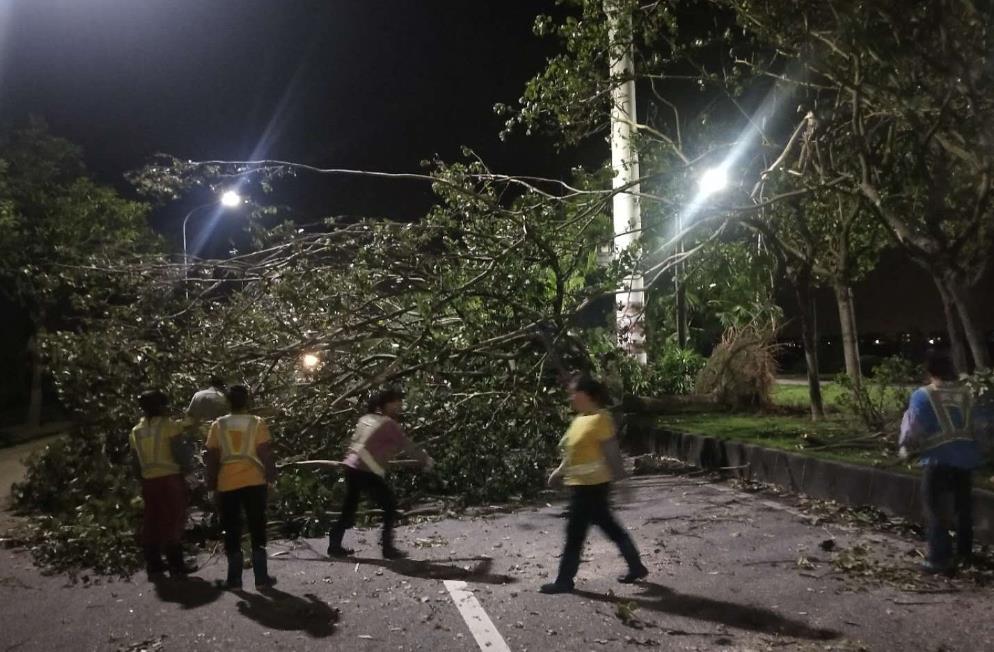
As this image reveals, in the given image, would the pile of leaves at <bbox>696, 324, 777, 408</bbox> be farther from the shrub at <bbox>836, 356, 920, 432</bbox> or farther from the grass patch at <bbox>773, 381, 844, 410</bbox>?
the shrub at <bbox>836, 356, 920, 432</bbox>

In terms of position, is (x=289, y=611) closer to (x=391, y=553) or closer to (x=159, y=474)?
(x=391, y=553)

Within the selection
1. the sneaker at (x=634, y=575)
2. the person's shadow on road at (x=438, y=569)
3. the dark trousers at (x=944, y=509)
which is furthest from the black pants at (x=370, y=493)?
the dark trousers at (x=944, y=509)

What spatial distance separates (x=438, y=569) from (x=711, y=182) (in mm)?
6539

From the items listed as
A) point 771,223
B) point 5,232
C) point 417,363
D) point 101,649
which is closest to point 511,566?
point 101,649

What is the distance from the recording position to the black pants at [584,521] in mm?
5641

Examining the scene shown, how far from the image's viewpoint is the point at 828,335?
36.8 meters

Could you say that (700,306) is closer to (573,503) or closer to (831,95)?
(831,95)

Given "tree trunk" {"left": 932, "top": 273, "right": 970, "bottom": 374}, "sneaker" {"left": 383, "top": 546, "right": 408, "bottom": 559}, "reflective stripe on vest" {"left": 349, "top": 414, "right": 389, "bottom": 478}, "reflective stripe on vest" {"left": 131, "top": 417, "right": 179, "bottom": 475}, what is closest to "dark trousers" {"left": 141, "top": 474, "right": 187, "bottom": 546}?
"reflective stripe on vest" {"left": 131, "top": 417, "right": 179, "bottom": 475}

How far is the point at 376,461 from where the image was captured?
6.92 meters

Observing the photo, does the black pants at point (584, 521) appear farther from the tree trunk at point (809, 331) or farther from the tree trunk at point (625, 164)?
the tree trunk at point (809, 331)

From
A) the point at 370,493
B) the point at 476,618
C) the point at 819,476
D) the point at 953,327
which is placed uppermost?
the point at 953,327

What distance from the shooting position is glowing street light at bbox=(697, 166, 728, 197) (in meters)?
10.8

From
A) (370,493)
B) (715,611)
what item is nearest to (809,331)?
(370,493)

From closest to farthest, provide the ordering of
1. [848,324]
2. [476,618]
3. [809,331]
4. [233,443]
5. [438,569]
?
[476,618], [233,443], [438,569], [809,331], [848,324]
